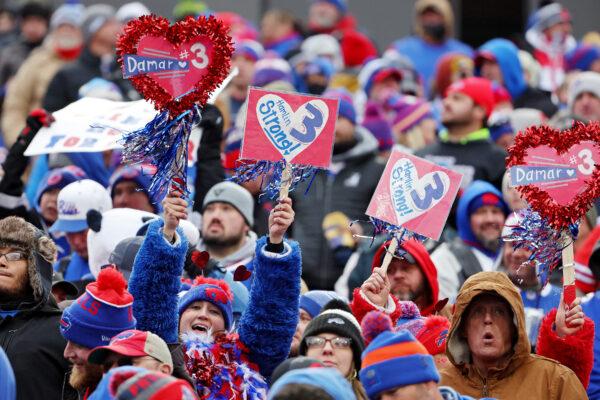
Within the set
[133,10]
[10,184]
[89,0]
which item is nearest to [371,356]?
[10,184]

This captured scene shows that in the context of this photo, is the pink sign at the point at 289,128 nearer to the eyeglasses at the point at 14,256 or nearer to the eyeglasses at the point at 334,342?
the eyeglasses at the point at 334,342

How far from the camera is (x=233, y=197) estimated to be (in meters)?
9.66

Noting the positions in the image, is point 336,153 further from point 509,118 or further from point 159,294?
point 159,294

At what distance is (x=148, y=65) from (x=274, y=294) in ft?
4.07

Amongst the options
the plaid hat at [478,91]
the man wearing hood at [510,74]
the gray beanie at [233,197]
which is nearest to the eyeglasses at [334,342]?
the gray beanie at [233,197]

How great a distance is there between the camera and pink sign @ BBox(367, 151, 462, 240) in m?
7.55

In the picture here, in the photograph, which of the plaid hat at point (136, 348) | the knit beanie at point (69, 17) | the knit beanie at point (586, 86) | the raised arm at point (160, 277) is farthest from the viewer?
the knit beanie at point (69, 17)

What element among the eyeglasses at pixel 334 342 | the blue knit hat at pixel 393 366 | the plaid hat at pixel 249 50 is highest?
the plaid hat at pixel 249 50

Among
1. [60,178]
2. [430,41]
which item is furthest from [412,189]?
[430,41]

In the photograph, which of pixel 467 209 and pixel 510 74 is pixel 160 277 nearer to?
pixel 467 209

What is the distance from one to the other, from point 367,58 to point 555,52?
187 cm

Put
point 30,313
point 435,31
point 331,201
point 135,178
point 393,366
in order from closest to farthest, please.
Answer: point 393,366 < point 30,313 < point 135,178 < point 331,201 < point 435,31

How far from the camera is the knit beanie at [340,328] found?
6.68 m

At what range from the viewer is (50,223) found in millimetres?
10320
